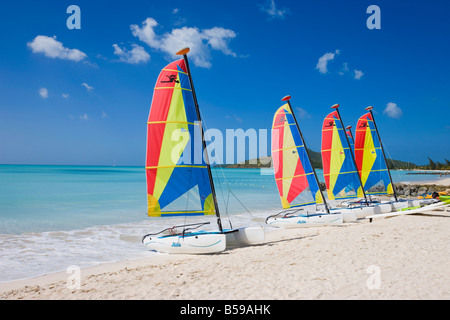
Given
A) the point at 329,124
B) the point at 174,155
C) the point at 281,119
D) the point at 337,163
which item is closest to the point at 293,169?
the point at 281,119

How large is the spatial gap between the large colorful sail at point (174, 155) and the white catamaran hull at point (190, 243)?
2.73 ft

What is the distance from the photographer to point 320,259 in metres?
7.11

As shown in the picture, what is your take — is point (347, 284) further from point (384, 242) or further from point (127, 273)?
point (127, 273)

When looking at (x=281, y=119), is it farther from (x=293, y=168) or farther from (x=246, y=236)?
(x=246, y=236)

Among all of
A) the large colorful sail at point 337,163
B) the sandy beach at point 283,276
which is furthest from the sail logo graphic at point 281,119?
the sandy beach at point 283,276

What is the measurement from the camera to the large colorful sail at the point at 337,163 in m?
17.4

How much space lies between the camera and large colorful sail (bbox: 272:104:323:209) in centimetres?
1420

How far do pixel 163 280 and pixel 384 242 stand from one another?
682 centimetres

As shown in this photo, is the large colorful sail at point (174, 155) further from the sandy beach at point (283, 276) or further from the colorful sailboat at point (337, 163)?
the colorful sailboat at point (337, 163)

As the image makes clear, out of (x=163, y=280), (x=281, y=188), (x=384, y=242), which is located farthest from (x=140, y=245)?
(x=384, y=242)

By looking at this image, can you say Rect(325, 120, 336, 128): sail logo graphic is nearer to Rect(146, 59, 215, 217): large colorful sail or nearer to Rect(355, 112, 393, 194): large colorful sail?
Rect(355, 112, 393, 194): large colorful sail

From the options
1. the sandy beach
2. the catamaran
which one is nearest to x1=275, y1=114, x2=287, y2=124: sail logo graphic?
the catamaran

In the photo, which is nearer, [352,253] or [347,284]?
[347,284]

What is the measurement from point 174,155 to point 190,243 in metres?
2.95
